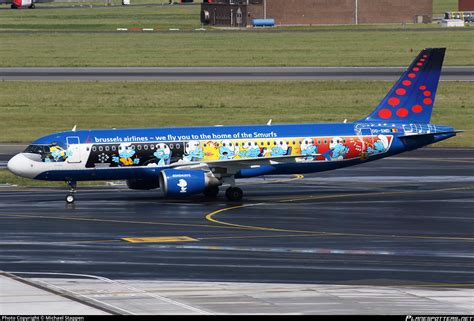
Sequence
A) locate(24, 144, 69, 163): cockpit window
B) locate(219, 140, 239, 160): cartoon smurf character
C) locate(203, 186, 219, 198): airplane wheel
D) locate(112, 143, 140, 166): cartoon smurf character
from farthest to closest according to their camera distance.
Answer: locate(203, 186, 219, 198): airplane wheel
locate(219, 140, 239, 160): cartoon smurf character
locate(112, 143, 140, 166): cartoon smurf character
locate(24, 144, 69, 163): cockpit window

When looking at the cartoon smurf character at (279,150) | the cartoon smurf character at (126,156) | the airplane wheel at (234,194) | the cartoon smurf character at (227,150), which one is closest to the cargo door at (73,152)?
the cartoon smurf character at (126,156)

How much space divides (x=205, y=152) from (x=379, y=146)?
32.1ft

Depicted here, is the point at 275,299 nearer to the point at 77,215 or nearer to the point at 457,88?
the point at 77,215

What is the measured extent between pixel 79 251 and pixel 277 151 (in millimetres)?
17997

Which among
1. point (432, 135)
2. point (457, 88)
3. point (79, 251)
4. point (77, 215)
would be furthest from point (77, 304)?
point (457, 88)

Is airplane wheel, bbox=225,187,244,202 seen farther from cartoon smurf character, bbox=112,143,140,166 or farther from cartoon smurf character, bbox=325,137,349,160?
cartoon smurf character, bbox=325,137,349,160

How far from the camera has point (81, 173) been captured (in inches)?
2212

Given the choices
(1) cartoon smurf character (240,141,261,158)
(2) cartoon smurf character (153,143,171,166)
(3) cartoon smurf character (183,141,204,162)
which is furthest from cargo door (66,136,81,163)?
(1) cartoon smurf character (240,141,261,158)

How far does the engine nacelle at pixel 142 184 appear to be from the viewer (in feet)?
188

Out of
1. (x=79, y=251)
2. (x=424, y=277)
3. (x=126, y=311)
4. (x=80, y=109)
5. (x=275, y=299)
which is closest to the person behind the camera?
(x=126, y=311)

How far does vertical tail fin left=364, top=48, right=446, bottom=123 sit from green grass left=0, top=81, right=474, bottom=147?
733 inches

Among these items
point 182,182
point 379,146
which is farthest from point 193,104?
point 182,182

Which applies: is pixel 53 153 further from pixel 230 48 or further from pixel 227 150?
pixel 230 48

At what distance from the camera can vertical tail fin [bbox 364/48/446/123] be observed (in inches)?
2409
